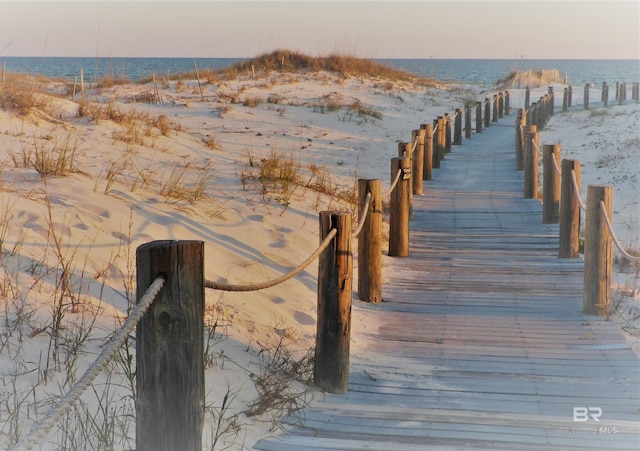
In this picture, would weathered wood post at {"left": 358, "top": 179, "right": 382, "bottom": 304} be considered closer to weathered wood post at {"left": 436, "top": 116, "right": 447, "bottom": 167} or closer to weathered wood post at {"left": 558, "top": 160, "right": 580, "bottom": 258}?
weathered wood post at {"left": 558, "top": 160, "right": 580, "bottom": 258}

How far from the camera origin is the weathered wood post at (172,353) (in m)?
2.53

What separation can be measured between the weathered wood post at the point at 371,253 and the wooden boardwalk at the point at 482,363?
16cm

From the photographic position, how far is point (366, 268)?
6312 mm

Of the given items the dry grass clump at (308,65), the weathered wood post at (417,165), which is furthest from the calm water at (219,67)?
the weathered wood post at (417,165)

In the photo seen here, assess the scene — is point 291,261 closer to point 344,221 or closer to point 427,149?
point 344,221

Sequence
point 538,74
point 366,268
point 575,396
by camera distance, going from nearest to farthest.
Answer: point 575,396
point 366,268
point 538,74

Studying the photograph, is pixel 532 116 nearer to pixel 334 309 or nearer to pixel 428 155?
pixel 428 155

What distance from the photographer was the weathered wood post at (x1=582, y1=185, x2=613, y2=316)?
19.2 feet

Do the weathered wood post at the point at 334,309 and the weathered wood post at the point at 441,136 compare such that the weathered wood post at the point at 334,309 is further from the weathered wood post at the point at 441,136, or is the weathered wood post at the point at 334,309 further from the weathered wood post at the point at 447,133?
the weathered wood post at the point at 447,133

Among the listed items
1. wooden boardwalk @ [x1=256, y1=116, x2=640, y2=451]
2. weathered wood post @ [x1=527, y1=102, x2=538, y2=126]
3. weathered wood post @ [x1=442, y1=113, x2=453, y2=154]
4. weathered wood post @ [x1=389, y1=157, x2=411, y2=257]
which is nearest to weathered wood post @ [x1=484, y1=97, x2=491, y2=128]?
weathered wood post @ [x1=527, y1=102, x2=538, y2=126]

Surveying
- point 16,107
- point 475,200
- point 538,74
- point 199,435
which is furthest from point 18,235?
point 538,74

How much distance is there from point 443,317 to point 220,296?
5.84 feet

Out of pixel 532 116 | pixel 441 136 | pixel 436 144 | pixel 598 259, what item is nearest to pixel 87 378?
pixel 598 259

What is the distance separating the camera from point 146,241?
6.09 meters
